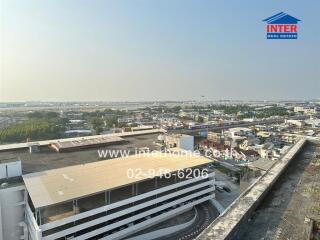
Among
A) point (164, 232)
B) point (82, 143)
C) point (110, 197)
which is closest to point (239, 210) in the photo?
point (110, 197)

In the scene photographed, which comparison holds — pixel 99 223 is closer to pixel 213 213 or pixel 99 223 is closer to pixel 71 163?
pixel 71 163

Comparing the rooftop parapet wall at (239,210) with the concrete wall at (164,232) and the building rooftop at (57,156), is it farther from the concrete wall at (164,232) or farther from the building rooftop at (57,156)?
the building rooftop at (57,156)

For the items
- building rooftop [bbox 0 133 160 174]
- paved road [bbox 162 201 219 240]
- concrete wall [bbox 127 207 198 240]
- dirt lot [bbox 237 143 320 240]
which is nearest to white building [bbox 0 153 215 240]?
concrete wall [bbox 127 207 198 240]

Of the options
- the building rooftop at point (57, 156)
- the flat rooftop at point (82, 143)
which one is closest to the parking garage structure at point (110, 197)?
the building rooftop at point (57, 156)

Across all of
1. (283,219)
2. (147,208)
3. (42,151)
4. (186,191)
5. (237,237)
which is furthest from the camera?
(42,151)

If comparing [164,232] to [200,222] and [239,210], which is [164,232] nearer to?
[200,222]

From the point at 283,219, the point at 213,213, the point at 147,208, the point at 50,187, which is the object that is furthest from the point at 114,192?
the point at 283,219

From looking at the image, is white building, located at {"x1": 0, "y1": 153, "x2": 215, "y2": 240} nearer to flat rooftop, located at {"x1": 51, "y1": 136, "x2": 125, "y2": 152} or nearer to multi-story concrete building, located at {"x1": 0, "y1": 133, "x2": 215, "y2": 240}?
multi-story concrete building, located at {"x1": 0, "y1": 133, "x2": 215, "y2": 240}
